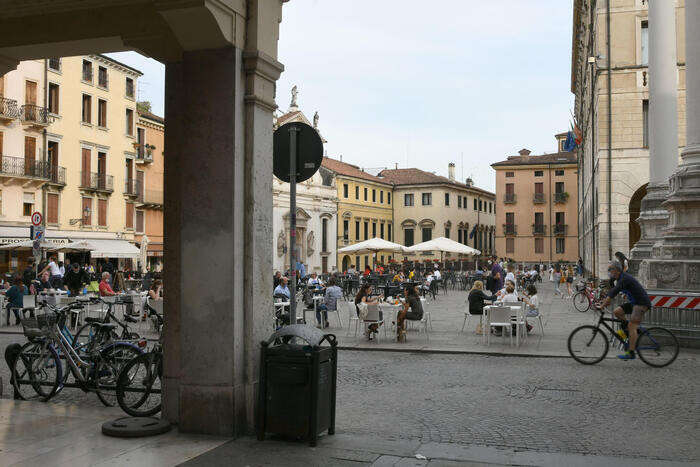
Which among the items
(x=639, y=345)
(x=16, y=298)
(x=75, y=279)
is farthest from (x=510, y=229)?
(x=639, y=345)

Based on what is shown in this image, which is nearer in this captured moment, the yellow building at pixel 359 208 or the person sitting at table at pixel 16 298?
the person sitting at table at pixel 16 298

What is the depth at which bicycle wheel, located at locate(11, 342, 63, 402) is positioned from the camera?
8086 mm

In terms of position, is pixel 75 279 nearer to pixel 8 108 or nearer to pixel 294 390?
pixel 294 390

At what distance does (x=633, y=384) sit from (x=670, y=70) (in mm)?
13532

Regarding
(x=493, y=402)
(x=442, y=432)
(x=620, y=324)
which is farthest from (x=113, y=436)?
(x=620, y=324)

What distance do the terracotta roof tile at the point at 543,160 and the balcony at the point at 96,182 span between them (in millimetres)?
47086

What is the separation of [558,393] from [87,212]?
38.7m

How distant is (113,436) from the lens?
6.32 meters

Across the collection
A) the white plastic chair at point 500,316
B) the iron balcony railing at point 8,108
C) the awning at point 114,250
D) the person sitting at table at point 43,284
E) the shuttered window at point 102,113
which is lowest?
the white plastic chair at point 500,316

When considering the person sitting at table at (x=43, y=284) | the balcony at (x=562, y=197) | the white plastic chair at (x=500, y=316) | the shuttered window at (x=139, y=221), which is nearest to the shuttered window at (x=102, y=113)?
the shuttered window at (x=139, y=221)

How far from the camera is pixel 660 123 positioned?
19.9 meters

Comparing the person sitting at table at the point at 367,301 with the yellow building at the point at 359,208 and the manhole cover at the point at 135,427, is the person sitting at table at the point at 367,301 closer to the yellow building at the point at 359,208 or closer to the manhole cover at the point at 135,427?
the manhole cover at the point at 135,427

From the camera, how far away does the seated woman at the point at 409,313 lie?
47.2 ft

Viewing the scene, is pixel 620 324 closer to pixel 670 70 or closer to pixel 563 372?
pixel 563 372
